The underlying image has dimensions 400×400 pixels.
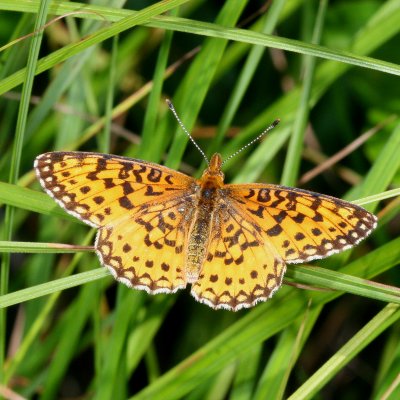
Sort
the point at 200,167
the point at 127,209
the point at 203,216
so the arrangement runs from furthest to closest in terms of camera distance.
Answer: the point at 200,167
the point at 203,216
the point at 127,209

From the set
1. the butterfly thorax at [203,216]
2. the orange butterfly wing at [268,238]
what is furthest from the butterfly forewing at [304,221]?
the butterfly thorax at [203,216]

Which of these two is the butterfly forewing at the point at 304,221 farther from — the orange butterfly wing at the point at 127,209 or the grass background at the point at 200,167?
the orange butterfly wing at the point at 127,209

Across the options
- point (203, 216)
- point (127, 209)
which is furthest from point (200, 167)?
point (127, 209)

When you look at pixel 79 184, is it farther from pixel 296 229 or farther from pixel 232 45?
pixel 232 45

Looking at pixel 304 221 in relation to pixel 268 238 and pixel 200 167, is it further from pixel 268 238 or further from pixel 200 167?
pixel 200 167

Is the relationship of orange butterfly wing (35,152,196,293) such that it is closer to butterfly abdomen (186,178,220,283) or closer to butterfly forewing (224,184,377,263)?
butterfly abdomen (186,178,220,283)

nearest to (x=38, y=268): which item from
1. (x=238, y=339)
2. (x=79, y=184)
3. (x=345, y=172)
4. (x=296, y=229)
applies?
(x=79, y=184)

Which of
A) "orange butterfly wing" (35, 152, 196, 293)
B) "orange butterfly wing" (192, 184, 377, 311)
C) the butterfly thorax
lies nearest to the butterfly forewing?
"orange butterfly wing" (192, 184, 377, 311)
